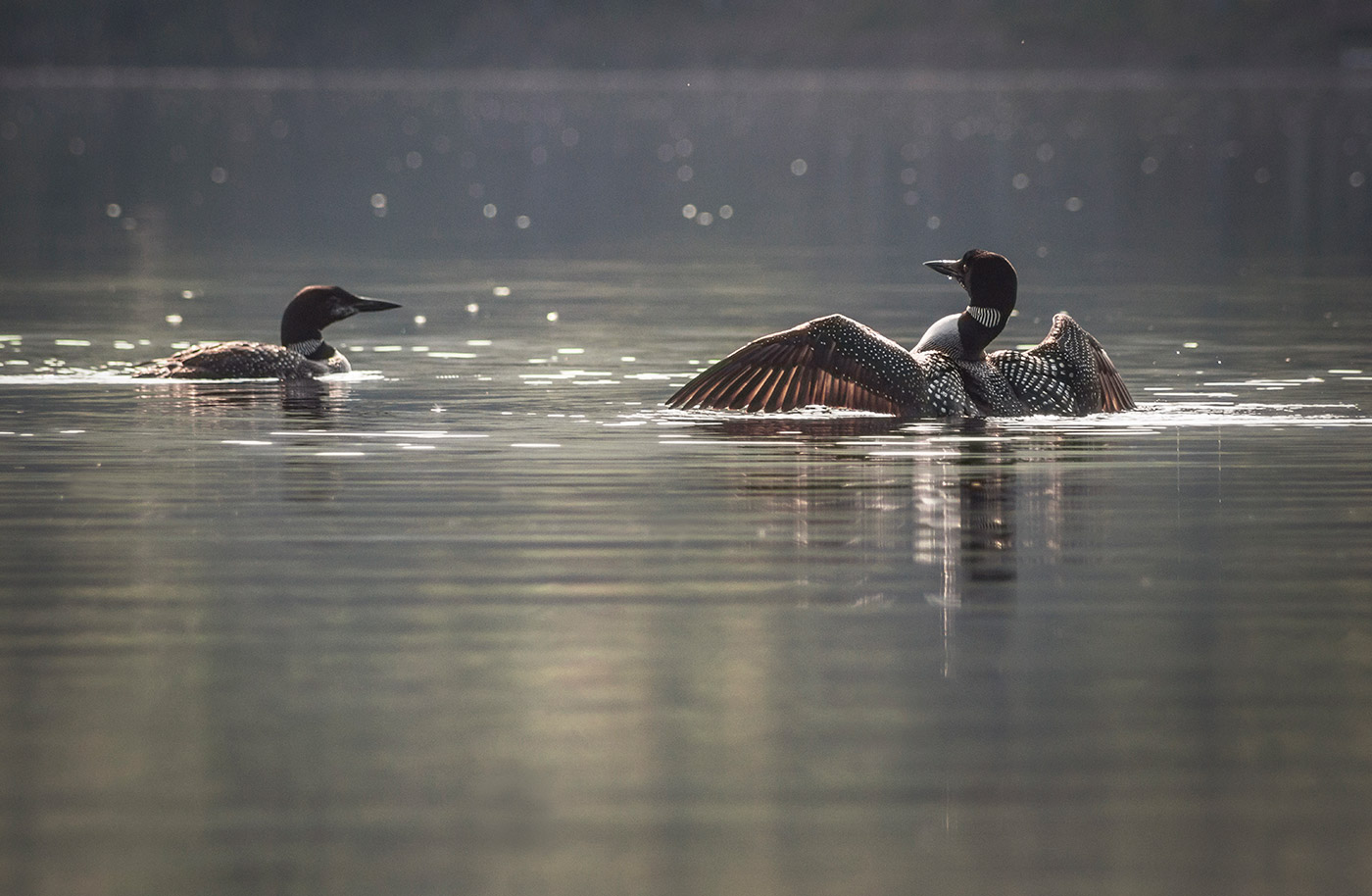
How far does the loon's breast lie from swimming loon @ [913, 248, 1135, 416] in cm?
436

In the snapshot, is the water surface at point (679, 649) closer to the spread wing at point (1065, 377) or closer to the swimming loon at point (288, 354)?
the spread wing at point (1065, 377)

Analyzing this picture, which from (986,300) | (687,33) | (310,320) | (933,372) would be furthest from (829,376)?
(687,33)

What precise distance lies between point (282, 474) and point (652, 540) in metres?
2.60

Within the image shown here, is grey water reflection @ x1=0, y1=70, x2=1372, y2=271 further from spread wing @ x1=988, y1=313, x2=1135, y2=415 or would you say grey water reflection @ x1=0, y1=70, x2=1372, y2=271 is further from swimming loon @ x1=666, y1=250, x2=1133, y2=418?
swimming loon @ x1=666, y1=250, x2=1133, y2=418

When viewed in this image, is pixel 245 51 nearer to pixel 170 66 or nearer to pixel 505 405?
pixel 170 66

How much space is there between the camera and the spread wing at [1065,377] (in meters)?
14.3

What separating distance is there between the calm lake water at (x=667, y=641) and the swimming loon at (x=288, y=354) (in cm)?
34

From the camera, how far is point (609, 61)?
13500 cm

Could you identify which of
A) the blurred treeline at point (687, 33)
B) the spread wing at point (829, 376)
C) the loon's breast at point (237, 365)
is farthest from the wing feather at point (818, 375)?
the blurred treeline at point (687, 33)

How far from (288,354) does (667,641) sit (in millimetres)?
9336

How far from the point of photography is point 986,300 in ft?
47.1

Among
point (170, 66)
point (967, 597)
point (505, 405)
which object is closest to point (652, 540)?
point (967, 597)

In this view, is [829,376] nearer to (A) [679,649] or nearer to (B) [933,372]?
(B) [933,372]

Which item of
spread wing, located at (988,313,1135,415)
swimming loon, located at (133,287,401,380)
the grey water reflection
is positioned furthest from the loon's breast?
the grey water reflection
